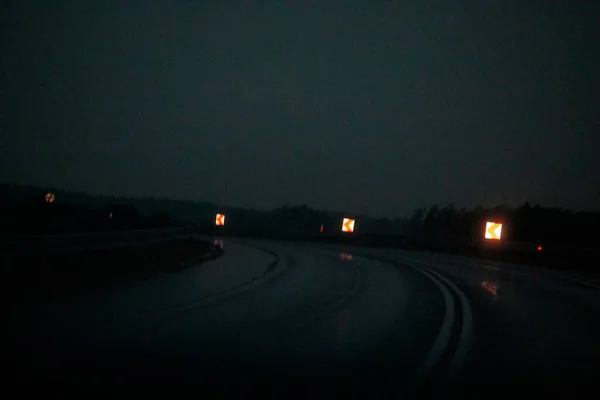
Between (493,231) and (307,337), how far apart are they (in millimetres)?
32398

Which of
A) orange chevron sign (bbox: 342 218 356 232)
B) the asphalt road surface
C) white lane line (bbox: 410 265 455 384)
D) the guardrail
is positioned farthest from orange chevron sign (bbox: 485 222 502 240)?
white lane line (bbox: 410 265 455 384)

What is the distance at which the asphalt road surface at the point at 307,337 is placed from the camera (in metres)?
6.62

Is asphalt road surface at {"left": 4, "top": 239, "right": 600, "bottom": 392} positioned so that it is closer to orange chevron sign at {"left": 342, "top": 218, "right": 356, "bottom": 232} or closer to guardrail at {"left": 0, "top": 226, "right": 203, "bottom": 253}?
guardrail at {"left": 0, "top": 226, "right": 203, "bottom": 253}

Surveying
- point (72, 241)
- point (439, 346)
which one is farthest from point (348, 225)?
point (439, 346)

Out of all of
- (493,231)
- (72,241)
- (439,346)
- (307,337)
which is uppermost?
(493,231)

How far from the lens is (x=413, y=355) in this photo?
25.8ft

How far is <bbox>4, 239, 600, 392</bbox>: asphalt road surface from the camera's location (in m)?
6.62

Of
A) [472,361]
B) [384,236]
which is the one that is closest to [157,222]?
[384,236]

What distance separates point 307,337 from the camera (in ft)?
29.1

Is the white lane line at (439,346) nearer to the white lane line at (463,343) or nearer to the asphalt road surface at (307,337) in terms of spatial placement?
the asphalt road surface at (307,337)

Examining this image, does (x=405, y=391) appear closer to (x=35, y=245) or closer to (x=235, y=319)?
(x=235, y=319)

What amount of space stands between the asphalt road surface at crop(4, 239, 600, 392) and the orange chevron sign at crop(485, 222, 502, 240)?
23176 millimetres

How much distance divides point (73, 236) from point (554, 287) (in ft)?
46.8

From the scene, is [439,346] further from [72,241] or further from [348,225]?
[348,225]
